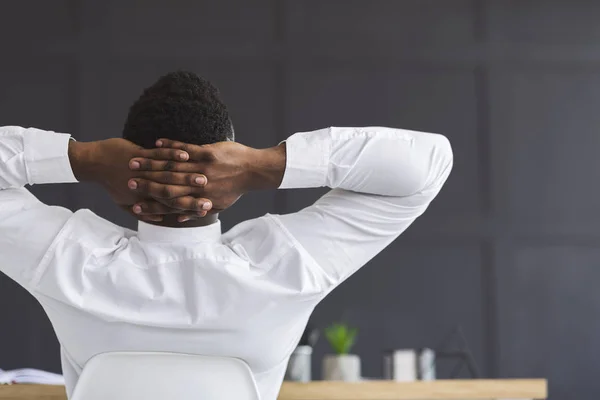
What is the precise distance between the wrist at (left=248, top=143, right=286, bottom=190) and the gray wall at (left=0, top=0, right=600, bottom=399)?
311 cm

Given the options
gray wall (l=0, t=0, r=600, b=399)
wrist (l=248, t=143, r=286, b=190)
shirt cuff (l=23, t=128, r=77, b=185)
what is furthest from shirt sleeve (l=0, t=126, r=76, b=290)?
gray wall (l=0, t=0, r=600, b=399)

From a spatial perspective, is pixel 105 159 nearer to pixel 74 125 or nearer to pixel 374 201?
pixel 374 201

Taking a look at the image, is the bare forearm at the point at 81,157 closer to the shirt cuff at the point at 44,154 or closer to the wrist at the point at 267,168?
the shirt cuff at the point at 44,154

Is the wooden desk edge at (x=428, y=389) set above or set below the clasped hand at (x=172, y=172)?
below

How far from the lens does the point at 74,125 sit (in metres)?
4.27

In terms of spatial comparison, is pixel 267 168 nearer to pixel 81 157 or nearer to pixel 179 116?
pixel 179 116

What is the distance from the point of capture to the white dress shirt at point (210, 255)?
1104 millimetres

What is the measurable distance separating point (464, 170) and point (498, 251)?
0.45 meters

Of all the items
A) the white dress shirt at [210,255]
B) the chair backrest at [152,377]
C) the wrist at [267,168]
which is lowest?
the chair backrest at [152,377]

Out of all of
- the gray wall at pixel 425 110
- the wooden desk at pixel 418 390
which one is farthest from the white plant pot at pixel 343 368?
the gray wall at pixel 425 110

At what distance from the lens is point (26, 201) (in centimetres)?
111

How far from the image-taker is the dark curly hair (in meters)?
1.13

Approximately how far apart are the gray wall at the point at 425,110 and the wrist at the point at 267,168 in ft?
10.2

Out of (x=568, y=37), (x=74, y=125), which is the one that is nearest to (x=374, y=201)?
(x=74, y=125)
